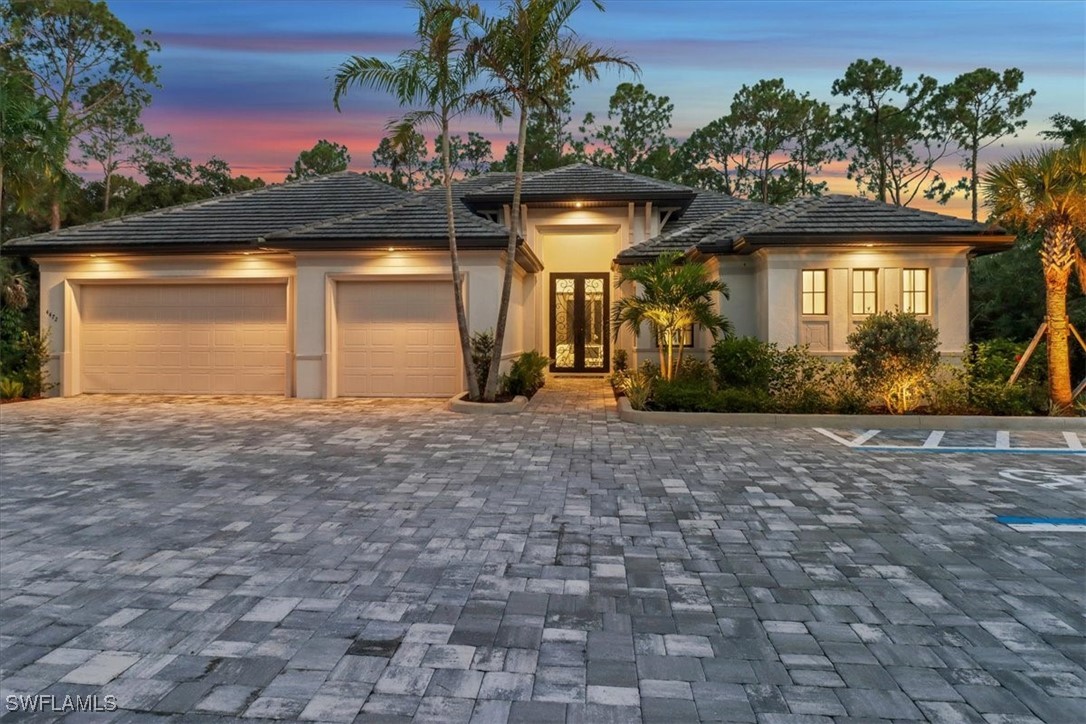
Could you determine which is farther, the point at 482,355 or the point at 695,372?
the point at 695,372

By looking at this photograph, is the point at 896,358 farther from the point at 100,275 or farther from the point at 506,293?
the point at 100,275

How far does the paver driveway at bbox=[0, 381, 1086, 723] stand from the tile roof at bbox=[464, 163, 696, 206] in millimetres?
10746

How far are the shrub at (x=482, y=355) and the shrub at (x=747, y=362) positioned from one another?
4481mm

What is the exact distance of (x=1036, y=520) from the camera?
5234mm

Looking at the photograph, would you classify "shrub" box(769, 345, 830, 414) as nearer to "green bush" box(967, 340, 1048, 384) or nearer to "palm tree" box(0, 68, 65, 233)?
"green bush" box(967, 340, 1048, 384)

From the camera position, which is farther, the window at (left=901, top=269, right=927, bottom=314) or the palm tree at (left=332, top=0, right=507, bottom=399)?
the window at (left=901, top=269, right=927, bottom=314)

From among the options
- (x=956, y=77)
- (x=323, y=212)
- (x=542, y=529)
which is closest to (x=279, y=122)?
(x=323, y=212)

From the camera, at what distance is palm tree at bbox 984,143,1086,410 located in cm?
1029

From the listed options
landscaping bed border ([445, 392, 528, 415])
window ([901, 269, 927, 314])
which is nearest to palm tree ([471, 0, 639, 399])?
landscaping bed border ([445, 392, 528, 415])

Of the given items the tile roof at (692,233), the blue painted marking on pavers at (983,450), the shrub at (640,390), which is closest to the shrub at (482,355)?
the shrub at (640,390)

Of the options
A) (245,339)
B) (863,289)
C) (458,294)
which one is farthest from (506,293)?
(863,289)

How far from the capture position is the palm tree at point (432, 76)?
1047cm

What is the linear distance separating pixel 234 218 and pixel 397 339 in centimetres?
534

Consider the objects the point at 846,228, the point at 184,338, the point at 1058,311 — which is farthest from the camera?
the point at 184,338
